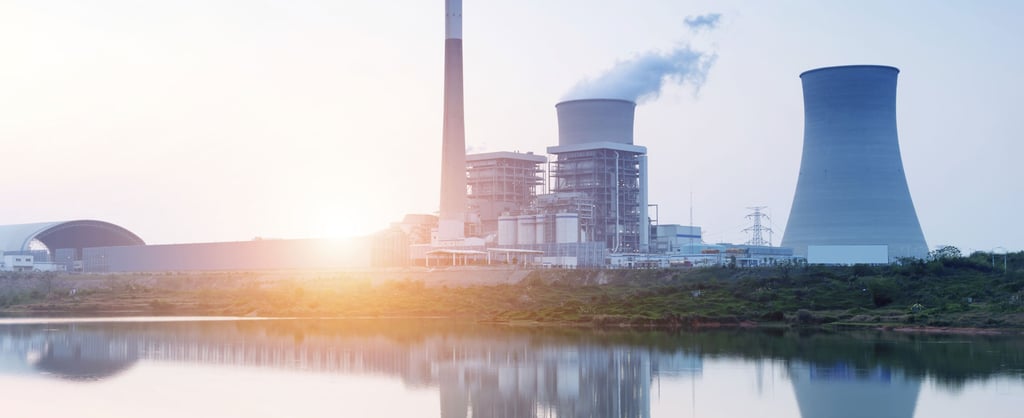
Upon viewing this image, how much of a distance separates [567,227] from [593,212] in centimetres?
325

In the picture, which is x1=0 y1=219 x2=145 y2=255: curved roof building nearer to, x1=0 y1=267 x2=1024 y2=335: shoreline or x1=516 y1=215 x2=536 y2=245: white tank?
x1=0 y1=267 x2=1024 y2=335: shoreline

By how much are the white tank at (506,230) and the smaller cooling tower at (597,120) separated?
5450 millimetres

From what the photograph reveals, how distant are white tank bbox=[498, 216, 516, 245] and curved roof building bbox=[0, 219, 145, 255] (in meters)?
31.5

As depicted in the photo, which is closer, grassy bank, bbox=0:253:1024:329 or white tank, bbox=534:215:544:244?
grassy bank, bbox=0:253:1024:329

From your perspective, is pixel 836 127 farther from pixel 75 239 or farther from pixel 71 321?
pixel 75 239

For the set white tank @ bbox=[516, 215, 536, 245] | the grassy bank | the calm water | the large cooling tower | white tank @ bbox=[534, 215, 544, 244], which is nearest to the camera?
the calm water

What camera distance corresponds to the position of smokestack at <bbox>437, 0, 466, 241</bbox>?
5588 cm

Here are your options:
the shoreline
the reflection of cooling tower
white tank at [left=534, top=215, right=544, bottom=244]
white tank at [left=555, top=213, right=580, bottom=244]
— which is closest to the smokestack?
white tank at [left=534, top=215, right=544, bottom=244]

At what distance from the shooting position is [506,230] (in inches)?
2356

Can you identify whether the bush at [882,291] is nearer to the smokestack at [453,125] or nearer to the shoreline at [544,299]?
the shoreline at [544,299]

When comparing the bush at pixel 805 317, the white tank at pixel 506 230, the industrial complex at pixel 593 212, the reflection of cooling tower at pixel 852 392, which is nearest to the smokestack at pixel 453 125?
the industrial complex at pixel 593 212

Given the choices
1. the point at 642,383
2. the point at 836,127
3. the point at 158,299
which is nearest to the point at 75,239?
the point at 158,299

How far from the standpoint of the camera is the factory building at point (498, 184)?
6278 centimetres

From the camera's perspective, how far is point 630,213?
204 ft
